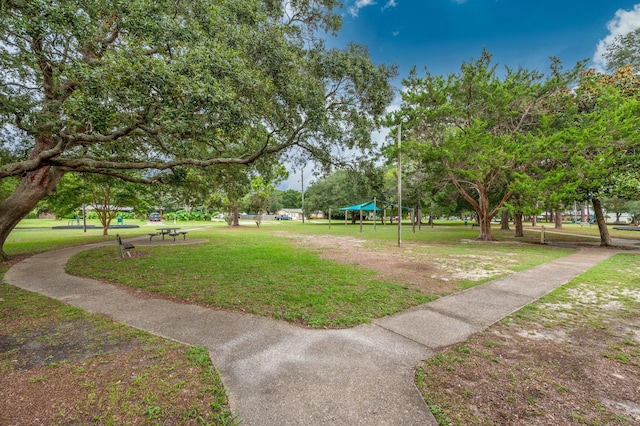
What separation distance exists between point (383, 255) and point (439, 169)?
7.95m

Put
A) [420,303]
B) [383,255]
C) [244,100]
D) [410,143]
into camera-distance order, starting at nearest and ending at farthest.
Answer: [420,303]
[244,100]
[383,255]
[410,143]

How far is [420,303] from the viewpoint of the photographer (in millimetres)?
5137

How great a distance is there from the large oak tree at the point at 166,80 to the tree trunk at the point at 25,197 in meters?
0.04

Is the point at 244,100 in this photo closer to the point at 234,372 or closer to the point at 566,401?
the point at 234,372

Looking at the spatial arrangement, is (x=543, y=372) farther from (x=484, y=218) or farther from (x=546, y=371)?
(x=484, y=218)

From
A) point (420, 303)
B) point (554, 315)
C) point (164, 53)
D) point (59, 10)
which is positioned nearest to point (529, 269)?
point (554, 315)

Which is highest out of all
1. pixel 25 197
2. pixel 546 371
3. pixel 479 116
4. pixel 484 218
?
pixel 479 116

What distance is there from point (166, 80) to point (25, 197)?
8786 mm

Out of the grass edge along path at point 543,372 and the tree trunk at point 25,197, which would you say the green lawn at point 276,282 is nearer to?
the grass edge along path at point 543,372

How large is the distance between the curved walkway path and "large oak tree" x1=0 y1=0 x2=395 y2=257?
3304mm

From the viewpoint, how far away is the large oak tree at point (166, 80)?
449cm

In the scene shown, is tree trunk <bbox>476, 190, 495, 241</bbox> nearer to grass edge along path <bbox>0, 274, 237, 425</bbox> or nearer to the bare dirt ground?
the bare dirt ground

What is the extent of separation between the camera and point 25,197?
8.79m

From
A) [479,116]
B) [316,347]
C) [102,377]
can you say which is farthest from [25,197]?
[479,116]
